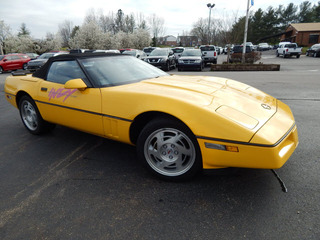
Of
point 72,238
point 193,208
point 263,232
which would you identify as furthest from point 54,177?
point 263,232

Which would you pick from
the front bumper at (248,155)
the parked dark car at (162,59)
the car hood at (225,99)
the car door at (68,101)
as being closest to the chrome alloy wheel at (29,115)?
the car door at (68,101)

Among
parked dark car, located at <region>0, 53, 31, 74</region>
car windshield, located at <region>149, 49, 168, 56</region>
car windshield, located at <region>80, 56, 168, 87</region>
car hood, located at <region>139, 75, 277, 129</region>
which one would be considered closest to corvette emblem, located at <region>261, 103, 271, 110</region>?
car hood, located at <region>139, 75, 277, 129</region>

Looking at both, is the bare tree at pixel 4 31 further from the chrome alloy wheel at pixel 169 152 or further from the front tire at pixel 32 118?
the chrome alloy wheel at pixel 169 152

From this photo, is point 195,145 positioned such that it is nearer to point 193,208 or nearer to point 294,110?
point 193,208

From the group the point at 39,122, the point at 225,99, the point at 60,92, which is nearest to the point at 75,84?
the point at 60,92

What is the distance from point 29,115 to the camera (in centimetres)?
A: 400

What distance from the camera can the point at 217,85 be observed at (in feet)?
9.71

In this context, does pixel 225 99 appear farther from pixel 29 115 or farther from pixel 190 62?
pixel 190 62

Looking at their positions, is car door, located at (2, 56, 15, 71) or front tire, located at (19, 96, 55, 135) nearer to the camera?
front tire, located at (19, 96, 55, 135)

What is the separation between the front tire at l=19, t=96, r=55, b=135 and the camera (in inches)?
147

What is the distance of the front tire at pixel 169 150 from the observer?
224 cm

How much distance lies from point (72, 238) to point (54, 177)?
1.02 metres

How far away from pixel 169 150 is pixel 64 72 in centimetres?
197

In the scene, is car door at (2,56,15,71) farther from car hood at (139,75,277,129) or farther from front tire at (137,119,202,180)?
front tire at (137,119,202,180)
